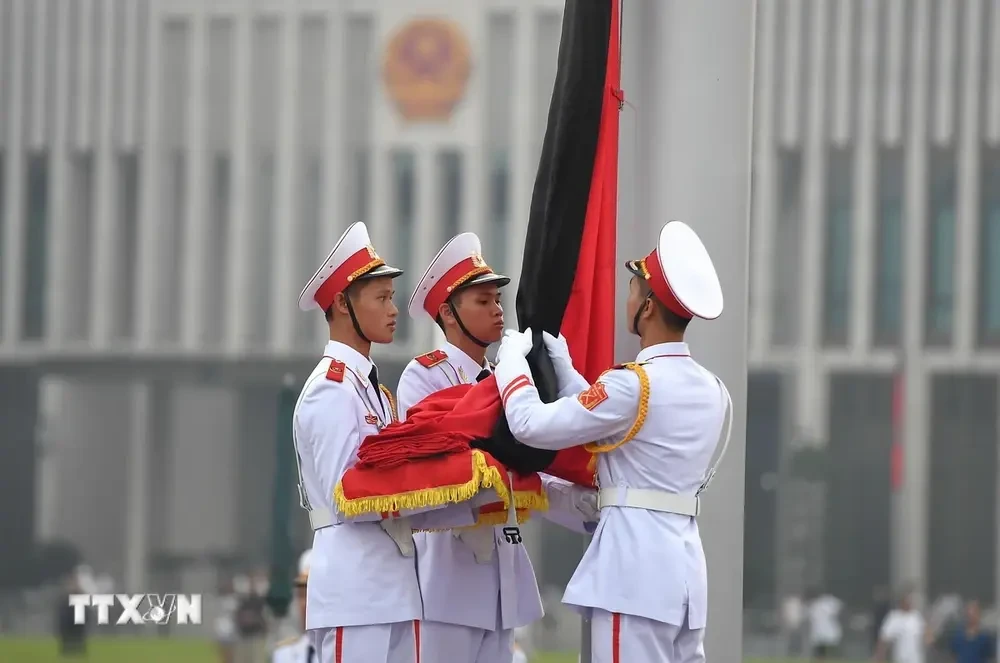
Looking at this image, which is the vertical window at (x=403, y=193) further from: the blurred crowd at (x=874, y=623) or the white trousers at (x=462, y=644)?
the white trousers at (x=462, y=644)

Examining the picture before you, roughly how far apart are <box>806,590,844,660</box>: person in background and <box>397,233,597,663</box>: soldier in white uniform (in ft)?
66.7

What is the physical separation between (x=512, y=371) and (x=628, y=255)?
0.88 m

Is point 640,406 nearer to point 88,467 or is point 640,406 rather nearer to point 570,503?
point 570,503

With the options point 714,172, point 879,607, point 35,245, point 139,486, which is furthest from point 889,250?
point 714,172

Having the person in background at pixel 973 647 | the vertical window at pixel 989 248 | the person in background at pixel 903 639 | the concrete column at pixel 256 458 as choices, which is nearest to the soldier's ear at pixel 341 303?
the person in background at pixel 973 647

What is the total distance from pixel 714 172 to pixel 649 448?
3.57 ft

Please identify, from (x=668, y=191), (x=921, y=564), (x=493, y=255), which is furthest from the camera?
(x=493, y=255)

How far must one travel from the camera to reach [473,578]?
13.9ft

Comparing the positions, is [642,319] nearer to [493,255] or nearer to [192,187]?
[493,255]

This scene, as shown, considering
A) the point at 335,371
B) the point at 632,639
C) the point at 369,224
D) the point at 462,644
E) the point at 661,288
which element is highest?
the point at 369,224

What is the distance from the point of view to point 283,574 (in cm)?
798

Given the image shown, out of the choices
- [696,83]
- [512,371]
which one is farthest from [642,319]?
[696,83]

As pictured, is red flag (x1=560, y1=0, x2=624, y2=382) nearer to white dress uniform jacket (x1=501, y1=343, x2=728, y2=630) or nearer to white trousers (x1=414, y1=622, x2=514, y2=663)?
white dress uniform jacket (x1=501, y1=343, x2=728, y2=630)

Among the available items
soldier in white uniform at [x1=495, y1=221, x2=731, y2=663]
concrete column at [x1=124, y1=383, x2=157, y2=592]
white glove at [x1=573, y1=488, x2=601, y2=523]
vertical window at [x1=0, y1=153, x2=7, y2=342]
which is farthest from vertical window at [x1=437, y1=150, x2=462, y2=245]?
soldier in white uniform at [x1=495, y1=221, x2=731, y2=663]
